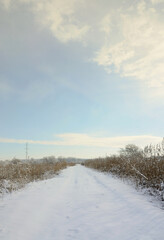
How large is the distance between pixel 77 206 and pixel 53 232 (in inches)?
74.2

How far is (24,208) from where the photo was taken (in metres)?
4.95

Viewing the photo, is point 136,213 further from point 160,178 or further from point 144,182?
point 144,182

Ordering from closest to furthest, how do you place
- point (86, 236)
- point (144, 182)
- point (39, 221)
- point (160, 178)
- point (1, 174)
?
point (86, 236)
point (39, 221)
point (160, 178)
point (144, 182)
point (1, 174)

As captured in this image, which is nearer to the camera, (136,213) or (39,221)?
(39,221)

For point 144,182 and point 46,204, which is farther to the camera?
point 144,182

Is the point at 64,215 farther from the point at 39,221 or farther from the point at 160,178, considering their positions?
the point at 160,178

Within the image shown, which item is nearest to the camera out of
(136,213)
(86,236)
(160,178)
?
(86,236)

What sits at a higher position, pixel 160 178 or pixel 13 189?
pixel 160 178

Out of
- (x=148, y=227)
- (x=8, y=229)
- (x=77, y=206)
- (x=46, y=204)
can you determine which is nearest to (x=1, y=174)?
(x=46, y=204)

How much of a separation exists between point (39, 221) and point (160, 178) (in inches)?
196

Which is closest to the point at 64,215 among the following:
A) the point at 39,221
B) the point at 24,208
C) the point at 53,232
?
the point at 39,221

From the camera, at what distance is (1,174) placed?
33.1 ft

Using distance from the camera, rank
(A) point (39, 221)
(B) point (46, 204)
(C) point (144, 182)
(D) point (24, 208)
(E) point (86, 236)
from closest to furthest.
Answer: (E) point (86, 236) → (A) point (39, 221) → (D) point (24, 208) → (B) point (46, 204) → (C) point (144, 182)

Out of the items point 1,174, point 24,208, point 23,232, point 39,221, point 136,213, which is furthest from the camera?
point 1,174
